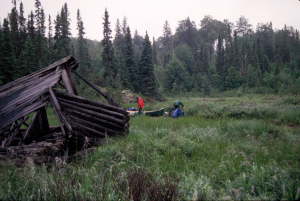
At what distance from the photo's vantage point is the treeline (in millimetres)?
36625

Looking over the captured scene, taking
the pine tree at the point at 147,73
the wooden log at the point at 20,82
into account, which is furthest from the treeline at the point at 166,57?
the wooden log at the point at 20,82

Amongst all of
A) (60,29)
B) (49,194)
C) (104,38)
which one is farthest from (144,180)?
(60,29)

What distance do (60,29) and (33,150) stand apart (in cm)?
4645

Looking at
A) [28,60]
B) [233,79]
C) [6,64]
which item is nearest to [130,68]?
[28,60]

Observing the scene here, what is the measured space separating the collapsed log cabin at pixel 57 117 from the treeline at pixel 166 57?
1855 cm

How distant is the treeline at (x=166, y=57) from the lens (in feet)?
120

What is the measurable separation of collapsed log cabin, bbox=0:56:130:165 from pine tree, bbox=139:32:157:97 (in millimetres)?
32895

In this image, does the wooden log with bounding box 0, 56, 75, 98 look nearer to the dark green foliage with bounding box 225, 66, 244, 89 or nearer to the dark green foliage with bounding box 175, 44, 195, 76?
the dark green foliage with bounding box 225, 66, 244, 89

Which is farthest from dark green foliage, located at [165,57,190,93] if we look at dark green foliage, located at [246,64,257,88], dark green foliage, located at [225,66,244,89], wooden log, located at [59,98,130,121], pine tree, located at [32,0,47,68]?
wooden log, located at [59,98,130,121]

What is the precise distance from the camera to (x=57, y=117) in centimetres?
529

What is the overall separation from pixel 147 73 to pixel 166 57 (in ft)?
127

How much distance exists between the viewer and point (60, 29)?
43625 mm

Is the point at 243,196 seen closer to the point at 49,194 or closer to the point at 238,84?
the point at 49,194

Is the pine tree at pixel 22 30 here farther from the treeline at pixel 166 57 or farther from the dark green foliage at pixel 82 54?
the dark green foliage at pixel 82 54
